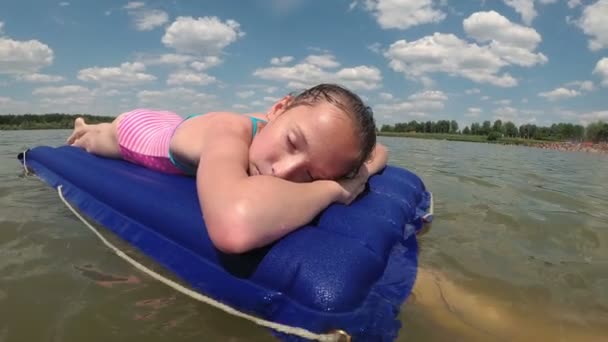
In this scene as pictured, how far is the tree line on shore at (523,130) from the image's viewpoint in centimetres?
5238

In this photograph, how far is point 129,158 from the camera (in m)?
3.25

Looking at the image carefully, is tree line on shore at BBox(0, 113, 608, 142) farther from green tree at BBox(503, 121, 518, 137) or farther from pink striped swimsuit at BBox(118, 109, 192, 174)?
pink striped swimsuit at BBox(118, 109, 192, 174)

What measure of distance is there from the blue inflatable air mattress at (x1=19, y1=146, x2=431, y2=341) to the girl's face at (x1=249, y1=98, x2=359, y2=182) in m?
0.27

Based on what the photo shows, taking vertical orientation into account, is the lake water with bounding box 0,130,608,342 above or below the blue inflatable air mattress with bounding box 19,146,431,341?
below

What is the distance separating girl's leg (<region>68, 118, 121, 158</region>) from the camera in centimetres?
348

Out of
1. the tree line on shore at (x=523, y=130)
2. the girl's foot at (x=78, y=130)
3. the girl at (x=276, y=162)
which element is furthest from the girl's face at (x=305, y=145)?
the tree line on shore at (x=523, y=130)

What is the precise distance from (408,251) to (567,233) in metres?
2.07

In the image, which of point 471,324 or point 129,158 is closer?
point 471,324

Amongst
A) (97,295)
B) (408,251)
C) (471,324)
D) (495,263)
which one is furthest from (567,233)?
(97,295)

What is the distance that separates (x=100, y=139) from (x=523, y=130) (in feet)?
271

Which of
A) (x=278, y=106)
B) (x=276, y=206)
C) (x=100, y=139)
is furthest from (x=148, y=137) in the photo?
(x=276, y=206)

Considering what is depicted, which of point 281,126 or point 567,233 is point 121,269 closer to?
point 281,126

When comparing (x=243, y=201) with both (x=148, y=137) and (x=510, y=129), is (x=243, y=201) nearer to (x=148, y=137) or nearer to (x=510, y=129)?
(x=148, y=137)

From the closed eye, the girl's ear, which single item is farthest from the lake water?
the girl's ear
